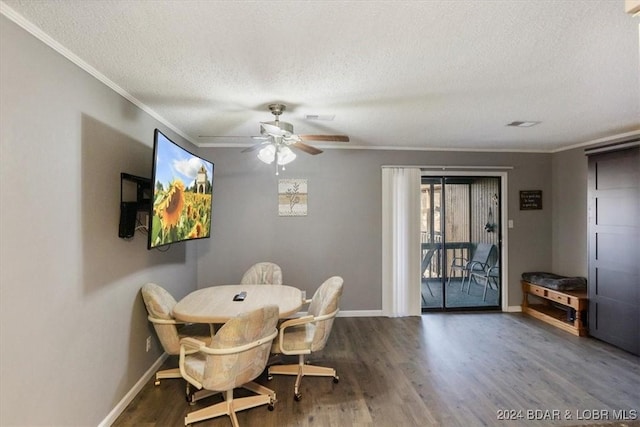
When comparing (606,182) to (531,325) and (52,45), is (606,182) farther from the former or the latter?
(52,45)

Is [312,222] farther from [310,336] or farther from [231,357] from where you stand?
[231,357]

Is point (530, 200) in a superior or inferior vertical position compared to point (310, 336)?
superior

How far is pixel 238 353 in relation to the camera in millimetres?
2029

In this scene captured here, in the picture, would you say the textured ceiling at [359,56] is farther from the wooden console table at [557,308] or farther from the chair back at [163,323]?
the wooden console table at [557,308]

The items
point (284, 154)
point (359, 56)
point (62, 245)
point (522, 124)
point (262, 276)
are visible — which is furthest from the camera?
point (262, 276)

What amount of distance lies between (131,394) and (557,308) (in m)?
→ 5.43

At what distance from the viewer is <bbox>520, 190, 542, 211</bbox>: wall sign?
4805mm

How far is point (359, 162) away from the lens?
4.56 m

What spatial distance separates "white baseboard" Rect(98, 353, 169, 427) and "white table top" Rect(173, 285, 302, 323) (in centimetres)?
70

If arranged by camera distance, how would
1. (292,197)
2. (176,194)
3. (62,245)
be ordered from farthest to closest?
(292,197)
(176,194)
(62,245)

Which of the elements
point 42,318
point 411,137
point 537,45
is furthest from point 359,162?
point 42,318

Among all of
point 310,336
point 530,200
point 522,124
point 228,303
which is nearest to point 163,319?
point 228,303

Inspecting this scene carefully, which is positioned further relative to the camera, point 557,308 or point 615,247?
point 557,308

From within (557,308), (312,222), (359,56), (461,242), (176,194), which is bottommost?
(557,308)
